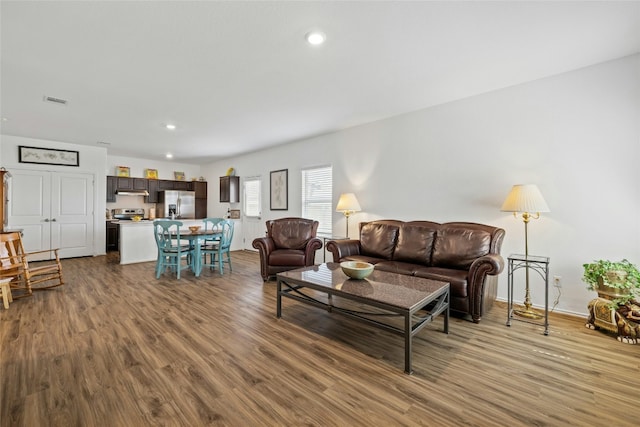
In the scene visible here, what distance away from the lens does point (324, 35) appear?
2277 millimetres

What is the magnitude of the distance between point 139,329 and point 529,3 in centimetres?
416

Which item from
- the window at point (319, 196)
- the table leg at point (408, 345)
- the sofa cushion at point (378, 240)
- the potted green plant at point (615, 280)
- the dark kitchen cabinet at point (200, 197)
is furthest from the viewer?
the dark kitchen cabinet at point (200, 197)

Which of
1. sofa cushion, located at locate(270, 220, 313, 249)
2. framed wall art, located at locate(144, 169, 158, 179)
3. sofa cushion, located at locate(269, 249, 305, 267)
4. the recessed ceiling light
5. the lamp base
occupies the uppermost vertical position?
the recessed ceiling light

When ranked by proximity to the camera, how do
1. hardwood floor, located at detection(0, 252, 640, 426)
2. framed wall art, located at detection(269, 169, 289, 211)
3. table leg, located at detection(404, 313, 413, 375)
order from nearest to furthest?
hardwood floor, located at detection(0, 252, 640, 426), table leg, located at detection(404, 313, 413, 375), framed wall art, located at detection(269, 169, 289, 211)

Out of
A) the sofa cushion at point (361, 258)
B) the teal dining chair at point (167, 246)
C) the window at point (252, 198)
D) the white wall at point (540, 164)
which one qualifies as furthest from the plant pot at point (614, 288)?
the window at point (252, 198)

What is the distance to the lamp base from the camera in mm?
2900

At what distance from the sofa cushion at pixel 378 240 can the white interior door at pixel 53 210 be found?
6.35 m

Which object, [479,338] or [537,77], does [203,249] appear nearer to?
[479,338]

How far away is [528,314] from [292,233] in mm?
3321

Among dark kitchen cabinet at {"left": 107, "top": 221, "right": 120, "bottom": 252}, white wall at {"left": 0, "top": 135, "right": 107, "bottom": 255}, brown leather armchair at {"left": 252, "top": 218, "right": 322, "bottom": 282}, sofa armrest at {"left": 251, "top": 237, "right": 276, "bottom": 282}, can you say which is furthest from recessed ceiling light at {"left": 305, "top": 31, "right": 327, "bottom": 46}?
dark kitchen cabinet at {"left": 107, "top": 221, "right": 120, "bottom": 252}

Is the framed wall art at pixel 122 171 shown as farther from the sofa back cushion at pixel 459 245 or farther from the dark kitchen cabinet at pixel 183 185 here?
the sofa back cushion at pixel 459 245

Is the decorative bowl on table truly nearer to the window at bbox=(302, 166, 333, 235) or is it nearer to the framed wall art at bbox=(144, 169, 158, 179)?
the window at bbox=(302, 166, 333, 235)

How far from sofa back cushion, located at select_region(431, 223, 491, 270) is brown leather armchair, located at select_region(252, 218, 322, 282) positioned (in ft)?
5.83

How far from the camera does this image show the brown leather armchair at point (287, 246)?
426 centimetres
